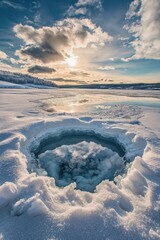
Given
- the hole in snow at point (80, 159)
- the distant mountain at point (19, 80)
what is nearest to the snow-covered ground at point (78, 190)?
the hole in snow at point (80, 159)

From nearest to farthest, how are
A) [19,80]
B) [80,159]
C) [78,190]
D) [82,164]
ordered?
[78,190], [82,164], [80,159], [19,80]

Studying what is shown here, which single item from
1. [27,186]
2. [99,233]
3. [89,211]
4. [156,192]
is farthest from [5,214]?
[156,192]

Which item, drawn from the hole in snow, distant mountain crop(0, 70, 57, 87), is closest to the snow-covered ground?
the hole in snow

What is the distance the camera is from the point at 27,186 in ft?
11.2

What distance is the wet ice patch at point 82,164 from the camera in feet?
15.7

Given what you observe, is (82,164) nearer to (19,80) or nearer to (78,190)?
(78,190)

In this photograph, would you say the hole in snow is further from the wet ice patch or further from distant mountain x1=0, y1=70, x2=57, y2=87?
distant mountain x1=0, y1=70, x2=57, y2=87

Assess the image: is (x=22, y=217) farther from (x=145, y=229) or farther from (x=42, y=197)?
(x=145, y=229)

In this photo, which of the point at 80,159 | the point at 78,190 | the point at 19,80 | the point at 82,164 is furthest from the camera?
the point at 19,80

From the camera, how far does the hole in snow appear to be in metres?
4.84

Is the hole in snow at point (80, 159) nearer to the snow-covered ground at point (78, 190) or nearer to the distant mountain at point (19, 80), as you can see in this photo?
the snow-covered ground at point (78, 190)

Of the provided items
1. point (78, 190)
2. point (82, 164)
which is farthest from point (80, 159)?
point (78, 190)

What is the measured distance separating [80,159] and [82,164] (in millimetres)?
274

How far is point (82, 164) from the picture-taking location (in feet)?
18.3
